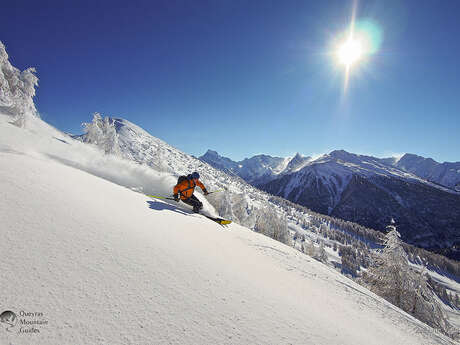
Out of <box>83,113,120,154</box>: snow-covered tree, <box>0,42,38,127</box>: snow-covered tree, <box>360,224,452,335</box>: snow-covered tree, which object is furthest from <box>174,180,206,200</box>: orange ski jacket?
<box>83,113,120,154</box>: snow-covered tree

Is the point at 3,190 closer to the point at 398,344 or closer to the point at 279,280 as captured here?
the point at 279,280

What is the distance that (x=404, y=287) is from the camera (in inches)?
697

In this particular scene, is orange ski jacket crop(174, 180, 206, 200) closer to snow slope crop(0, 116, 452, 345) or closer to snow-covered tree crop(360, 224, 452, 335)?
snow slope crop(0, 116, 452, 345)

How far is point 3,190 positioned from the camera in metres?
3.85

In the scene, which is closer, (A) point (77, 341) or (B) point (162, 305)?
(A) point (77, 341)

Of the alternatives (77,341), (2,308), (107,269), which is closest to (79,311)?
(77,341)

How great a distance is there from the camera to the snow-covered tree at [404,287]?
16766 millimetres

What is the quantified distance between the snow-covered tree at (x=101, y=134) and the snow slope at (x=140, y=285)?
3667 cm

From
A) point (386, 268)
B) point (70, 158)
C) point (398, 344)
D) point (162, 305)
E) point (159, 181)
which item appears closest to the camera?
point (162, 305)

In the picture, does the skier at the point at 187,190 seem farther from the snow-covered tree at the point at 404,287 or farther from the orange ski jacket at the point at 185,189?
the snow-covered tree at the point at 404,287

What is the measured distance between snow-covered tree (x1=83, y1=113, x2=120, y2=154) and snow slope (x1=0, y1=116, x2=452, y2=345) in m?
36.7

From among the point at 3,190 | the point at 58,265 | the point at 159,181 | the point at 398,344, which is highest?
the point at 159,181

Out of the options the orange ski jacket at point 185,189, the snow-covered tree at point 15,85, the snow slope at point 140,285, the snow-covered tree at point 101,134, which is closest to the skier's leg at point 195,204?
the orange ski jacket at point 185,189

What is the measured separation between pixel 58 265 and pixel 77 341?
1.17m
